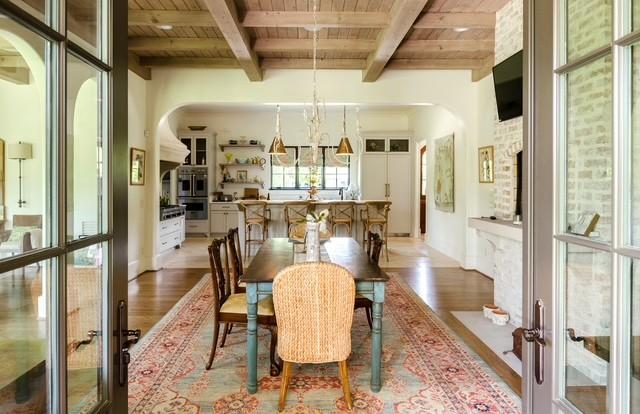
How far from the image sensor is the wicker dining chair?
7.52ft

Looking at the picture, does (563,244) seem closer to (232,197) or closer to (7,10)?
(7,10)

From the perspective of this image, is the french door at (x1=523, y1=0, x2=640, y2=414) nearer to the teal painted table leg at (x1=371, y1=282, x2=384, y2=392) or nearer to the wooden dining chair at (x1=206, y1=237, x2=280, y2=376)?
the teal painted table leg at (x1=371, y1=282, x2=384, y2=392)

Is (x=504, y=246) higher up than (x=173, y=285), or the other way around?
(x=504, y=246)

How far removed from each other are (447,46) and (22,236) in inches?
221

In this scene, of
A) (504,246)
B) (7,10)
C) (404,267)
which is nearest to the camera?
(7,10)

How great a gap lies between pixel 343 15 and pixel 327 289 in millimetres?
3242

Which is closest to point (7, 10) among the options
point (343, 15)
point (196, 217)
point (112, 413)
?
point (112, 413)

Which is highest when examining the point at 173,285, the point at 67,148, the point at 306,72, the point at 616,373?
the point at 306,72

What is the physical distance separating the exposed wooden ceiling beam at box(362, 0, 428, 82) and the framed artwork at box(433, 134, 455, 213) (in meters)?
2.23

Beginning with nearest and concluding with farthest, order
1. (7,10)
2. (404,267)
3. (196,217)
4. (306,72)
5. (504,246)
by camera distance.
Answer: (7,10) → (504,246) → (306,72) → (404,267) → (196,217)

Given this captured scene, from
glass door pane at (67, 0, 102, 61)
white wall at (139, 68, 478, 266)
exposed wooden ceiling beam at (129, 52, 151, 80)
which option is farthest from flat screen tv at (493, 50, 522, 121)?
exposed wooden ceiling beam at (129, 52, 151, 80)

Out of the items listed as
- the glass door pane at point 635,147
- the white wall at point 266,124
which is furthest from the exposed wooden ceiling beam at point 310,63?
the glass door pane at point 635,147

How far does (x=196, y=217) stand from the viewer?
34.8 ft

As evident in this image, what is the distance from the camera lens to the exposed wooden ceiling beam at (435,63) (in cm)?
607
